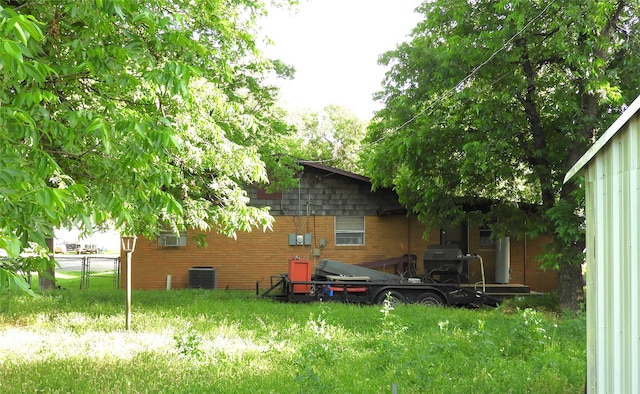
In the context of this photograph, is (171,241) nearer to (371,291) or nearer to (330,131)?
(371,291)

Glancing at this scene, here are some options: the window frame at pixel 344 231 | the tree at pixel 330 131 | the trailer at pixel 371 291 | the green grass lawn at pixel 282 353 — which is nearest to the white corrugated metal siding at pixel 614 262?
Result: the green grass lawn at pixel 282 353

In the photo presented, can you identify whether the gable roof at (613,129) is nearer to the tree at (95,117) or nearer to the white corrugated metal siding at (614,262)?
the white corrugated metal siding at (614,262)

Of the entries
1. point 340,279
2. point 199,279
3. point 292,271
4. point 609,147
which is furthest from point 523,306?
point 609,147

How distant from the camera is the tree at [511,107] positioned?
13250 millimetres

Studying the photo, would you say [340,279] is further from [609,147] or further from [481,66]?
[609,147]

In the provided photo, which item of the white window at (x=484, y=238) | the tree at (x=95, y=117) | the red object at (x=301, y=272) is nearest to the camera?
the tree at (x=95, y=117)

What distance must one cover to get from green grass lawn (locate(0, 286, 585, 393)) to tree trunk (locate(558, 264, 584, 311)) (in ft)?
5.25

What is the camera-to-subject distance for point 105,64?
18.4 feet

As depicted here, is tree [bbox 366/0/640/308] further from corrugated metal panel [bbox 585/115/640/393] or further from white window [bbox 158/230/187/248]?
white window [bbox 158/230/187/248]

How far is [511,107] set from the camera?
1502 cm

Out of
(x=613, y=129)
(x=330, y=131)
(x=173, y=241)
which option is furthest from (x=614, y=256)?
(x=330, y=131)

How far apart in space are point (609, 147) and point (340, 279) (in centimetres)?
1253

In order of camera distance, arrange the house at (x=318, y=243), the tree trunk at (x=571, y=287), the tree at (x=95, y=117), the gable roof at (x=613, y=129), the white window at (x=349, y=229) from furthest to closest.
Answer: the white window at (x=349, y=229) → the house at (x=318, y=243) → the tree trunk at (x=571, y=287) → the gable roof at (x=613, y=129) → the tree at (x=95, y=117)

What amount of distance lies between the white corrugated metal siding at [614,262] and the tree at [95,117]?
149 inches
